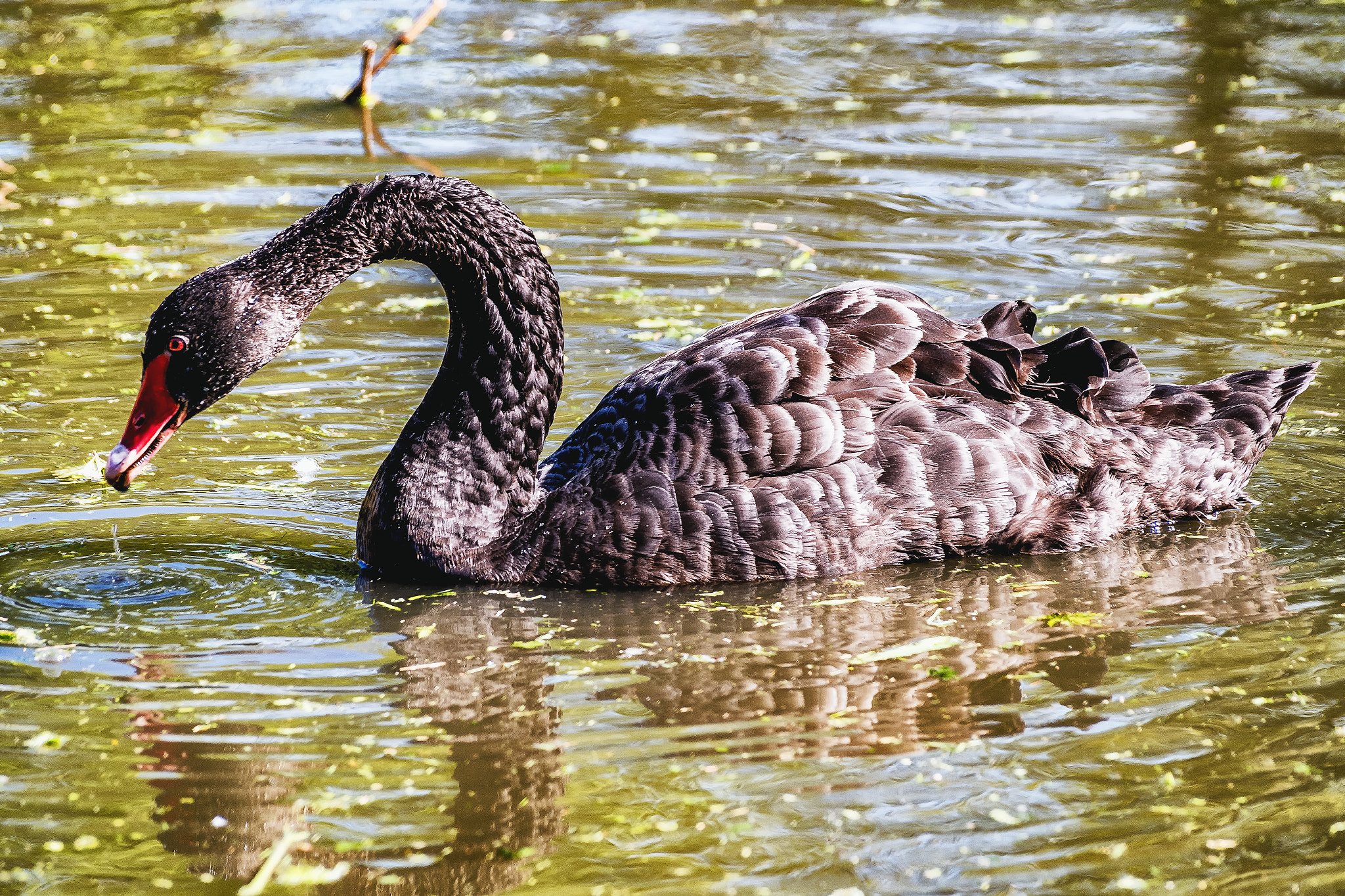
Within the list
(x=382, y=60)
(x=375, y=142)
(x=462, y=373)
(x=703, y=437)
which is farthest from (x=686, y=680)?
(x=382, y=60)

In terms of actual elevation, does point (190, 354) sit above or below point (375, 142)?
below

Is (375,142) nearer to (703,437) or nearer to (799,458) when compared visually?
(703,437)

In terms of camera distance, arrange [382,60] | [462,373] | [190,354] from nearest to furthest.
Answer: [190,354]
[462,373]
[382,60]

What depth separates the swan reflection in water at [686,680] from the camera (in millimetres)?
4992

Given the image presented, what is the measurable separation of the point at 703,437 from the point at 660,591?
0.66 meters

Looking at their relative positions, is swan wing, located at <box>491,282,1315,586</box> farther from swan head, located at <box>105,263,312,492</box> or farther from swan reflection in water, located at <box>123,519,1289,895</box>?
swan head, located at <box>105,263,312,492</box>

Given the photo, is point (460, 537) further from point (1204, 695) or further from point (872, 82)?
point (872, 82)

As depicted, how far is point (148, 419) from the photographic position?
21.2 feet

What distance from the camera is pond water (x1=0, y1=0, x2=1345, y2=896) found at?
16.2 feet

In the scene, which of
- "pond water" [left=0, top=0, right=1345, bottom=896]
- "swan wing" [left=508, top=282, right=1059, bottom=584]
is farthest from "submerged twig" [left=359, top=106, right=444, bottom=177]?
"swan wing" [left=508, top=282, right=1059, bottom=584]

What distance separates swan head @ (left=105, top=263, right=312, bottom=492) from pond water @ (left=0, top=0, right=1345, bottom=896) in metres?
0.64

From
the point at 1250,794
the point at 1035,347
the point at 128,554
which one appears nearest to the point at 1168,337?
the point at 1035,347

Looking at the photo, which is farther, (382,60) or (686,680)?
(382,60)

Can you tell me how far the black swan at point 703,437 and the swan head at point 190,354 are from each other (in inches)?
1.3
